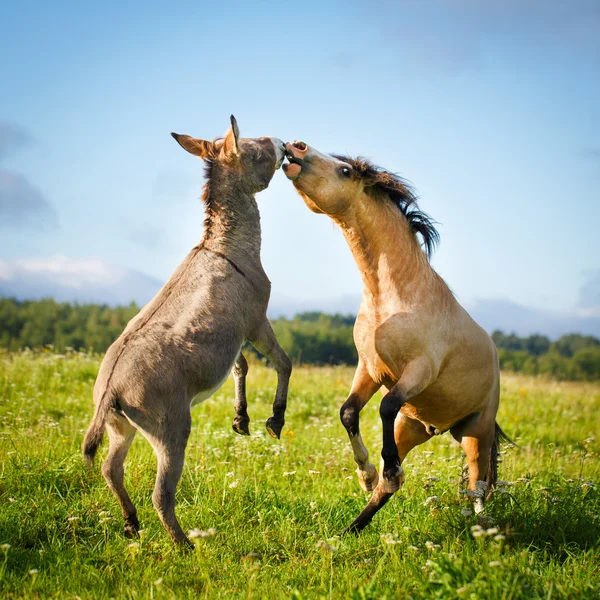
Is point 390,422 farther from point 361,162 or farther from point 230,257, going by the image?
point 361,162

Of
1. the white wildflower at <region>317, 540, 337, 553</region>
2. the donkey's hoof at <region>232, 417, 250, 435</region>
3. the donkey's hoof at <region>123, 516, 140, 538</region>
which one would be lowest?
the donkey's hoof at <region>123, 516, 140, 538</region>

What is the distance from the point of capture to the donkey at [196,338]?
424 cm

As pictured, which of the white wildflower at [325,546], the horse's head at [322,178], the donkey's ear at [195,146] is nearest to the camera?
the white wildflower at [325,546]

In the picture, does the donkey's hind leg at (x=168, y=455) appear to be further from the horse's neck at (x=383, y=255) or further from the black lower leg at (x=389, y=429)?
the horse's neck at (x=383, y=255)

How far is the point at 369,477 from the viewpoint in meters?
5.35

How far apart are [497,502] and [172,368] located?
291cm

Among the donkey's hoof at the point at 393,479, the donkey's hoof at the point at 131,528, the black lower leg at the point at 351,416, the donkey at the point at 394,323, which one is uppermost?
the donkey at the point at 394,323

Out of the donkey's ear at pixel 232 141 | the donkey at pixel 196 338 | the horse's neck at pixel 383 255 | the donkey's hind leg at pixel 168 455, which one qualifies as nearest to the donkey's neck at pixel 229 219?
the donkey at pixel 196 338

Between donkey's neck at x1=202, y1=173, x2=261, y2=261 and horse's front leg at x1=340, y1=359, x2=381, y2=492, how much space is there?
1320mm

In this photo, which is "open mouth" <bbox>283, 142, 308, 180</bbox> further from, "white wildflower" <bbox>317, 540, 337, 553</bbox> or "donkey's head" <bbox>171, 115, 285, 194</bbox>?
"white wildflower" <bbox>317, 540, 337, 553</bbox>

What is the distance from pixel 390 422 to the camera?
4.67 meters

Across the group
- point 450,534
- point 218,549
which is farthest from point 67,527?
point 450,534

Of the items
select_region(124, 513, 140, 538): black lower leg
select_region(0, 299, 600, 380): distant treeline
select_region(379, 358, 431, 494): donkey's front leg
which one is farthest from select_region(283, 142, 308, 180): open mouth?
select_region(0, 299, 600, 380): distant treeline

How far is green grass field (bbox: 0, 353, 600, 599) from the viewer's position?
3855 millimetres
